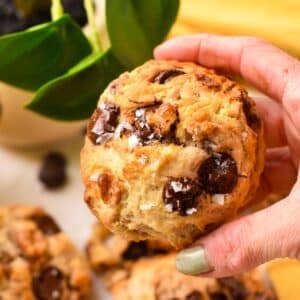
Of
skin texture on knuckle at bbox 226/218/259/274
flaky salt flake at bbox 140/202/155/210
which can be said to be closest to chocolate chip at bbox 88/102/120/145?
flaky salt flake at bbox 140/202/155/210

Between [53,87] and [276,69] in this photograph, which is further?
[53,87]

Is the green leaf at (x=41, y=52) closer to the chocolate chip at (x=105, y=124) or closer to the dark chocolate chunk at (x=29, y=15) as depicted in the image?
the dark chocolate chunk at (x=29, y=15)

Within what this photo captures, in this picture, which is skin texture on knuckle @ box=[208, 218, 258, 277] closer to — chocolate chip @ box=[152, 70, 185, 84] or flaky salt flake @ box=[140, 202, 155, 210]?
flaky salt flake @ box=[140, 202, 155, 210]

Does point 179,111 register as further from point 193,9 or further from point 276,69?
point 193,9

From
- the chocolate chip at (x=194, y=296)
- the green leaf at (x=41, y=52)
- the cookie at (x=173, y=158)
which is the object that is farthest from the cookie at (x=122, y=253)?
the cookie at (x=173, y=158)

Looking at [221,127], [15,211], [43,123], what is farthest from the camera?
[43,123]

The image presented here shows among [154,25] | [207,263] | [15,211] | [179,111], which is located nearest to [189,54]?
[154,25]

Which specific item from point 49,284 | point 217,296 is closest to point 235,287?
point 217,296
